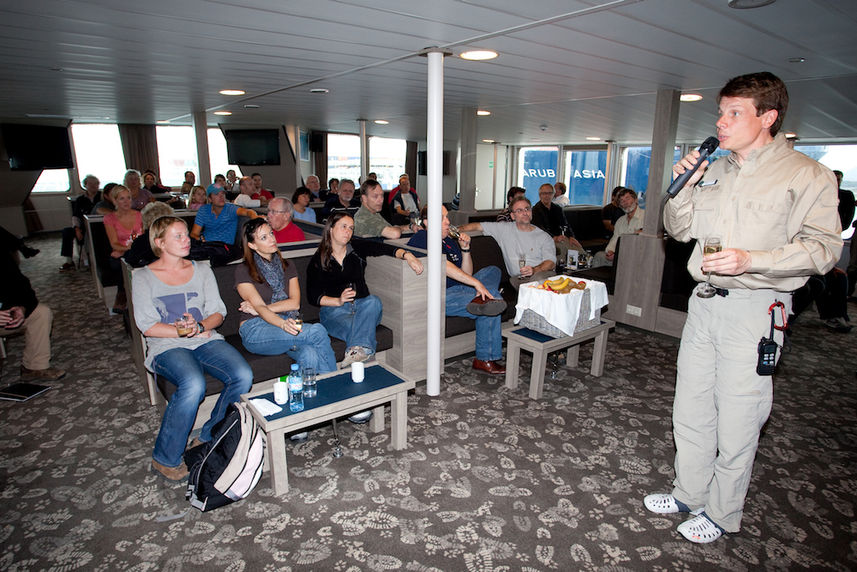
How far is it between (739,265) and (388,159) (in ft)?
56.1

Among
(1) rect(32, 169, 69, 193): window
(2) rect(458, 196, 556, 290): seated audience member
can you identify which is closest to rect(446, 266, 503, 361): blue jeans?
(2) rect(458, 196, 556, 290): seated audience member

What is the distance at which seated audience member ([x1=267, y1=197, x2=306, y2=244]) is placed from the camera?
489cm

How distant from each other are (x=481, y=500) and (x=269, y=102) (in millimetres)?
6613

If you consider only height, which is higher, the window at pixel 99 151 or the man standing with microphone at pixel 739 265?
the window at pixel 99 151

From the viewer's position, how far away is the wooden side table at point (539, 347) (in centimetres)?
391

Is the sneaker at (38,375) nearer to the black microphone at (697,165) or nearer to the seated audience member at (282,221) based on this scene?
the seated audience member at (282,221)

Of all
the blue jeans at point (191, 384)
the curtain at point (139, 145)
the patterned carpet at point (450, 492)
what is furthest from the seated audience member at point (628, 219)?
the curtain at point (139, 145)

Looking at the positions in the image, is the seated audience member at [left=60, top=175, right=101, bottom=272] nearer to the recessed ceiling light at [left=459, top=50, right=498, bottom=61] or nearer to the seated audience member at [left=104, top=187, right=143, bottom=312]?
the seated audience member at [left=104, top=187, right=143, bottom=312]

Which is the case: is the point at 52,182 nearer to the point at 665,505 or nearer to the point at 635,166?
the point at 665,505

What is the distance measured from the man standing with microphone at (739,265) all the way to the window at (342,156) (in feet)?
45.5

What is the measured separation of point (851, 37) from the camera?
10.3 feet

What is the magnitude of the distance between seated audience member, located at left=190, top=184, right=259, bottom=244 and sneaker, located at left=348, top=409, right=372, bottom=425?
304 centimetres

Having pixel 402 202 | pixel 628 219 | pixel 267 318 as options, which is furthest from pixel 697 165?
pixel 402 202

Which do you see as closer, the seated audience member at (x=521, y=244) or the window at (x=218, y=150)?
the seated audience member at (x=521, y=244)
